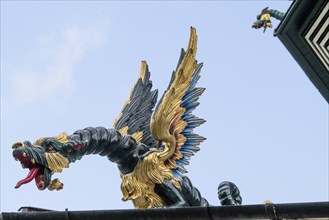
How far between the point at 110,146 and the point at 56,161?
5.29ft

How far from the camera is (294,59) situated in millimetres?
24891

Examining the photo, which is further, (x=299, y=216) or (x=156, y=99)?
(x=156, y=99)

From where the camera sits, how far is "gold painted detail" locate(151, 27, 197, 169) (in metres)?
16.4

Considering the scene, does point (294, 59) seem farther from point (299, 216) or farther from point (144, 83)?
point (299, 216)

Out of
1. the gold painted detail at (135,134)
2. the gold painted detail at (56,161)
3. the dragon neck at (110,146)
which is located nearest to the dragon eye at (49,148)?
the gold painted detail at (56,161)

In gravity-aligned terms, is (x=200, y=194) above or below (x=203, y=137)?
below

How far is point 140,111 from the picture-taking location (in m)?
17.6

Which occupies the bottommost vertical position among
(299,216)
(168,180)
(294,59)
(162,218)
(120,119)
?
(299,216)

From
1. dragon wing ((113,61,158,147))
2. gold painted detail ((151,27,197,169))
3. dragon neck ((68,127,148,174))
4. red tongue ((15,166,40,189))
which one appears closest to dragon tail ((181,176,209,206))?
gold painted detail ((151,27,197,169))

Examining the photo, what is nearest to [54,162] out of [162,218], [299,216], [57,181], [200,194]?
[57,181]

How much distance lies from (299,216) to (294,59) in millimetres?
12120

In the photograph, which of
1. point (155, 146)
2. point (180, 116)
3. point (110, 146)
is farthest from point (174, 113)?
point (110, 146)

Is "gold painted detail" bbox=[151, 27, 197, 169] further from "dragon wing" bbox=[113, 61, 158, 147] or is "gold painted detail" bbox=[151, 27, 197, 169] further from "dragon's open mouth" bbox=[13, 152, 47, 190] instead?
"dragon's open mouth" bbox=[13, 152, 47, 190]

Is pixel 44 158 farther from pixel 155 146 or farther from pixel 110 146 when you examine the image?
pixel 155 146
